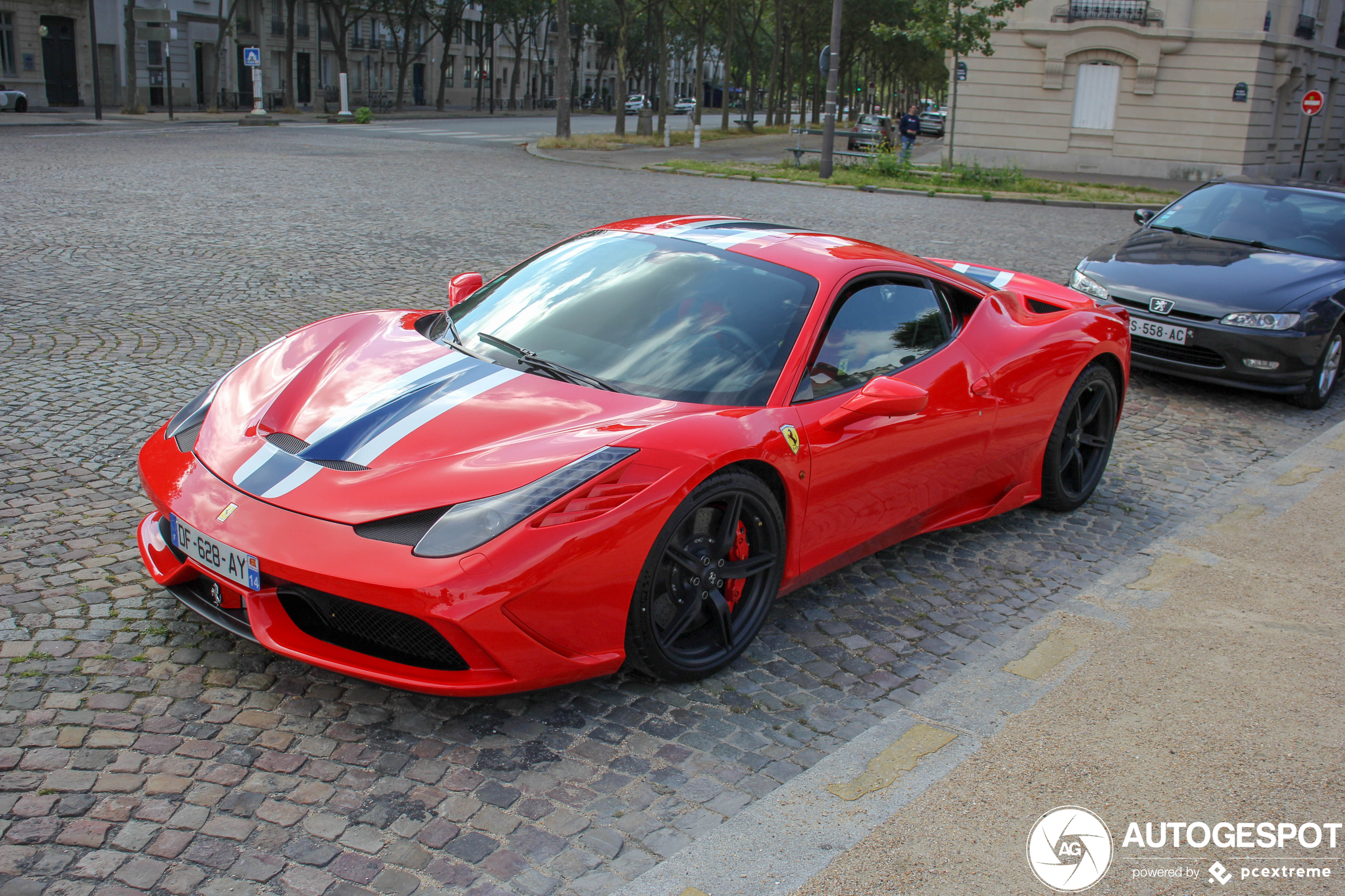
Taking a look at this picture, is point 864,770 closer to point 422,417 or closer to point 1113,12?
point 422,417

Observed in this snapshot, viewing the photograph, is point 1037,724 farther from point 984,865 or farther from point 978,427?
point 978,427

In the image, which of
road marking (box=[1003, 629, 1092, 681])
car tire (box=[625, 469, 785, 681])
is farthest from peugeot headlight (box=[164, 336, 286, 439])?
road marking (box=[1003, 629, 1092, 681])

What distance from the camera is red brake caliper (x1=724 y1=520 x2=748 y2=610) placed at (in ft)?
11.9

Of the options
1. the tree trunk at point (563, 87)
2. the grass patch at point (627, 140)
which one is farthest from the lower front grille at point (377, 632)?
the tree trunk at point (563, 87)

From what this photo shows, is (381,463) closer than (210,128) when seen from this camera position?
Yes

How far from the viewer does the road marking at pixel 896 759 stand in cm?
307

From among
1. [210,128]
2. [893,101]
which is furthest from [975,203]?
[893,101]

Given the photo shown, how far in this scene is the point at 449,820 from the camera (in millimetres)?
2809

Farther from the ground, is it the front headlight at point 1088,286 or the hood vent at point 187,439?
the front headlight at point 1088,286

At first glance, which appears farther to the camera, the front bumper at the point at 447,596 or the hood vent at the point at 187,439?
the hood vent at the point at 187,439

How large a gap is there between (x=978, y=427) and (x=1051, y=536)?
959mm

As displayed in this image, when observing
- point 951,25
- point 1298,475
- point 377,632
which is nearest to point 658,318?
point 377,632

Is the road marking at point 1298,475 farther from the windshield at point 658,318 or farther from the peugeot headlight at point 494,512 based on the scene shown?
the peugeot headlight at point 494,512

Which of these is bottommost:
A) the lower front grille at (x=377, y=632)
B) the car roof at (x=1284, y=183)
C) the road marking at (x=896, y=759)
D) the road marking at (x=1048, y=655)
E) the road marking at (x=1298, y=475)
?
the road marking at (x=896, y=759)
